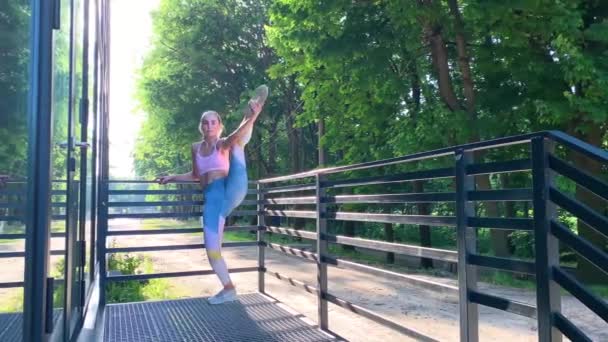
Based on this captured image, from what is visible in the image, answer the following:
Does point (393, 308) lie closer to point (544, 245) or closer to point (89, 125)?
point (89, 125)

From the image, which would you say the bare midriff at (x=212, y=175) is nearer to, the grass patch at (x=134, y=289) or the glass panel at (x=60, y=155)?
the grass patch at (x=134, y=289)

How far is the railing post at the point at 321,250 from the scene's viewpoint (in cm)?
427

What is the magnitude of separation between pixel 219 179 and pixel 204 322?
1.39m

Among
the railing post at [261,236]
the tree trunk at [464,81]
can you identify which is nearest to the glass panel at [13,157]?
the railing post at [261,236]

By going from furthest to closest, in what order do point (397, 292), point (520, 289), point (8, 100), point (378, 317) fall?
point (520, 289) → point (397, 292) → point (378, 317) → point (8, 100)

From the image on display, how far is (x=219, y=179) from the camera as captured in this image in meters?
5.20

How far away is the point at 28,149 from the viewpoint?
1.75 m

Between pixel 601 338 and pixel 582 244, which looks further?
pixel 601 338

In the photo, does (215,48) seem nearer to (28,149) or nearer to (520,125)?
(520,125)

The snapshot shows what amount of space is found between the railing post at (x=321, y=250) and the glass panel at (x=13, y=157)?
2747mm

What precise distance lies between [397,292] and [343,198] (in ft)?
14.8

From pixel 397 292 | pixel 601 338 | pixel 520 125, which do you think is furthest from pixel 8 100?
pixel 520 125

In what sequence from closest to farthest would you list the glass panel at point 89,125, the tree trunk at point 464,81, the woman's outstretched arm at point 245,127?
1. the glass panel at point 89,125
2. the woman's outstretched arm at point 245,127
3. the tree trunk at point 464,81

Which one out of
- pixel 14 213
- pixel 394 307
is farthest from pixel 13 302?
pixel 394 307
